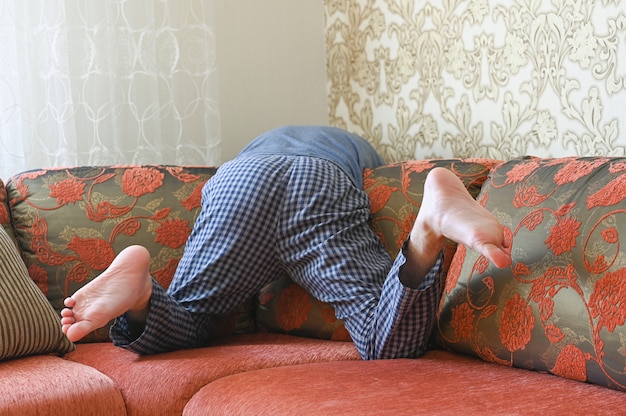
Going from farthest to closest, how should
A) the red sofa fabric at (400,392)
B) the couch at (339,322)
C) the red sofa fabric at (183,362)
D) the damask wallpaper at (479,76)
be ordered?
the damask wallpaper at (479,76) < the red sofa fabric at (183,362) < the couch at (339,322) < the red sofa fabric at (400,392)

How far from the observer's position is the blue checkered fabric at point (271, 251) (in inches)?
70.9

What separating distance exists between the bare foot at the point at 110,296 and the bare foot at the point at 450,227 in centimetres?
57

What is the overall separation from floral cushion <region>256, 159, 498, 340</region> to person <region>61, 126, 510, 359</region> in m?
0.05

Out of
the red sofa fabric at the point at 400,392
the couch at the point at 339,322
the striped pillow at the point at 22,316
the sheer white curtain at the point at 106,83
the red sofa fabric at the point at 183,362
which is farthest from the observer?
the sheer white curtain at the point at 106,83

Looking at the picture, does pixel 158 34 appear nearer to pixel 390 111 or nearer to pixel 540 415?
pixel 390 111

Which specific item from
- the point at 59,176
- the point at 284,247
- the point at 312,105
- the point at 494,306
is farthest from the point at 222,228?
the point at 312,105

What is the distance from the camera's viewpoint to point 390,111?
2.67 meters

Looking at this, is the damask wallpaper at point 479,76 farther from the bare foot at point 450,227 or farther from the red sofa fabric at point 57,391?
the red sofa fabric at point 57,391

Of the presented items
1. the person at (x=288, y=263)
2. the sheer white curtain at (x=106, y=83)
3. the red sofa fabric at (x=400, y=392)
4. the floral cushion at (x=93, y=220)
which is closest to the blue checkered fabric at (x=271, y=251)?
the person at (x=288, y=263)

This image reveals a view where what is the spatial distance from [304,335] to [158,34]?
111 cm

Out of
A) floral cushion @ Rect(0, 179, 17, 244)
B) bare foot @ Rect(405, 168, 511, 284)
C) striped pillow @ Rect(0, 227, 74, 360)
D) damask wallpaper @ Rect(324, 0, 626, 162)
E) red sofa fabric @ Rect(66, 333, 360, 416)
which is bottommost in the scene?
red sofa fabric @ Rect(66, 333, 360, 416)

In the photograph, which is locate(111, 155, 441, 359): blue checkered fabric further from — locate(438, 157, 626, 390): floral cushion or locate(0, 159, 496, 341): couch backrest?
locate(438, 157, 626, 390): floral cushion

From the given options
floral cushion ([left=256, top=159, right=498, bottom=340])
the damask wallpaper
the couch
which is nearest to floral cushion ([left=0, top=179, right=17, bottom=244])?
the couch

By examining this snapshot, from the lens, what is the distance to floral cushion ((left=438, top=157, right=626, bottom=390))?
1407 millimetres
